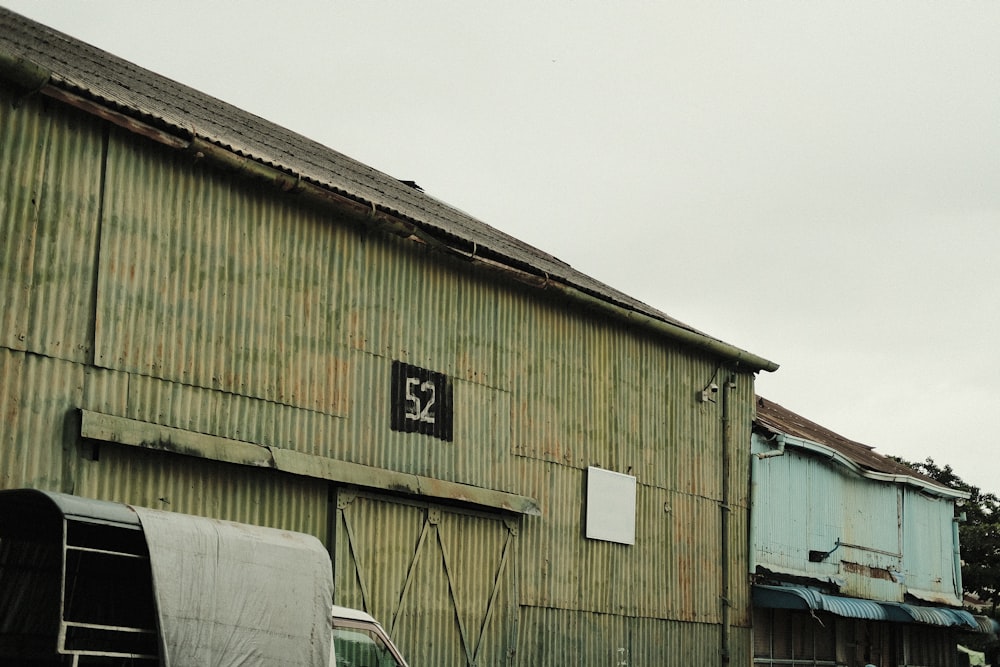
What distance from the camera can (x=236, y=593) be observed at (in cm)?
912

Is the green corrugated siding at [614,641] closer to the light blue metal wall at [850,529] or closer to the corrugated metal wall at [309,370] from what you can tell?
the corrugated metal wall at [309,370]

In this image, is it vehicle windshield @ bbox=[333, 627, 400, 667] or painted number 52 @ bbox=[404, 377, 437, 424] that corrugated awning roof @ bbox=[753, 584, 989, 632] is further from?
vehicle windshield @ bbox=[333, 627, 400, 667]

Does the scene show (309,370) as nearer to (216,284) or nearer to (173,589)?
(216,284)

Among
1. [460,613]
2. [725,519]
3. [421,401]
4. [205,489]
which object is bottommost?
[460,613]

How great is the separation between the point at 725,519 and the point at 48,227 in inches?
571

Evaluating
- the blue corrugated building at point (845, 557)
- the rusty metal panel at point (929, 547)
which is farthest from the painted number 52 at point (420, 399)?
the rusty metal panel at point (929, 547)

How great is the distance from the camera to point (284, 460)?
13.8m

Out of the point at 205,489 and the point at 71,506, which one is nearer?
the point at 71,506

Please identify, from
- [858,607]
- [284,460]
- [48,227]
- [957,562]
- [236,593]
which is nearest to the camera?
[236,593]

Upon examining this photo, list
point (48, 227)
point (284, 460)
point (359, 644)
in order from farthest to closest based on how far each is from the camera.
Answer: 1. point (284, 460)
2. point (48, 227)
3. point (359, 644)

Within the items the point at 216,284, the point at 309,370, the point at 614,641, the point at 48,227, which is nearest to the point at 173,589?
the point at 48,227

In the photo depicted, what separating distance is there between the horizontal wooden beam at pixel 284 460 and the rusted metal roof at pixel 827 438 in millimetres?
11248

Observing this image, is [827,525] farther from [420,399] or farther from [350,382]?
[350,382]

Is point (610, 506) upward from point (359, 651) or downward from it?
upward
